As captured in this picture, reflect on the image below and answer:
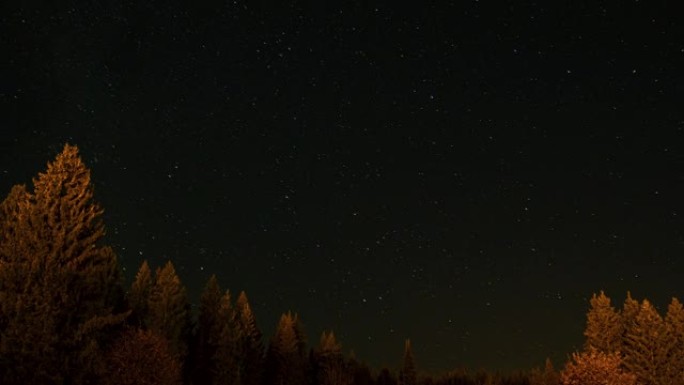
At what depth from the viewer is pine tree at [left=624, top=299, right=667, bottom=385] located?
61531 mm

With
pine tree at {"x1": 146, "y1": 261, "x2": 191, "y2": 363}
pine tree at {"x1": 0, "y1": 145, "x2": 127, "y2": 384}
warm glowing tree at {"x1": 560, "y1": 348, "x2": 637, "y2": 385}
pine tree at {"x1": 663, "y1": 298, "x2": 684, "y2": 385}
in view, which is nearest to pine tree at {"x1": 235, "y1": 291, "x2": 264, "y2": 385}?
pine tree at {"x1": 146, "y1": 261, "x2": 191, "y2": 363}

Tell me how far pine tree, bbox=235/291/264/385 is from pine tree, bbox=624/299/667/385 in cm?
3608

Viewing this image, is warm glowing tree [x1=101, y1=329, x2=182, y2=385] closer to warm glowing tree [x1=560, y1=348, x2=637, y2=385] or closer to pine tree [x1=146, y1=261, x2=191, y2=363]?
pine tree [x1=146, y1=261, x2=191, y2=363]

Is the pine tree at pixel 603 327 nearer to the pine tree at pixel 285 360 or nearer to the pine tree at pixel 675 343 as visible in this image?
the pine tree at pixel 675 343

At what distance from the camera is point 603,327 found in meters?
65.8

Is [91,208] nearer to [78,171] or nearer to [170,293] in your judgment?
[78,171]

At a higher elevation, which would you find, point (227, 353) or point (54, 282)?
point (227, 353)

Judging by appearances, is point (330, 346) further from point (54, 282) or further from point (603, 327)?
point (54, 282)

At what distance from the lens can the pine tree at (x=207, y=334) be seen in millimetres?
59250

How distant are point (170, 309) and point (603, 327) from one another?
1671 inches

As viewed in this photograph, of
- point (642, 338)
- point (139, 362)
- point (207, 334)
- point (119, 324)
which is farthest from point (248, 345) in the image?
point (642, 338)

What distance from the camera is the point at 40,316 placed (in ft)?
82.9

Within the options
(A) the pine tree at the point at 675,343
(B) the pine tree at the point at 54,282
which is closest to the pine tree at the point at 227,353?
(B) the pine tree at the point at 54,282

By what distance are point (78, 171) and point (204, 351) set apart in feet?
115
